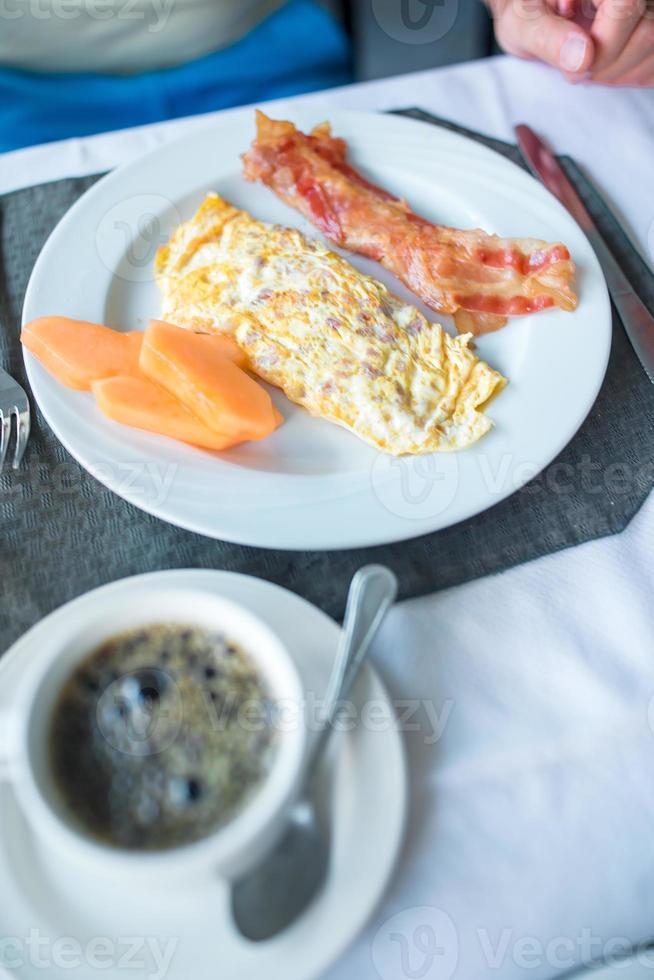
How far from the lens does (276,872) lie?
53 cm

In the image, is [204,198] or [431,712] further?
[204,198]

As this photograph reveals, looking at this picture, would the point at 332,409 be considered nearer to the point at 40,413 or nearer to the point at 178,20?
the point at 40,413

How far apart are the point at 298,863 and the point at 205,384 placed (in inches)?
17.9

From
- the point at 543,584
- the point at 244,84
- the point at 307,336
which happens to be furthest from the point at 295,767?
the point at 244,84

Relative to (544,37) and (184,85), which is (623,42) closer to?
(544,37)

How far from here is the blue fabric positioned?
4.27 feet

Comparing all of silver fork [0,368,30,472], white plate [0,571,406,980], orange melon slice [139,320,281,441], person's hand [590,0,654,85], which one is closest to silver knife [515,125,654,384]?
person's hand [590,0,654,85]

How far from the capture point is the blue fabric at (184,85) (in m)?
1.30

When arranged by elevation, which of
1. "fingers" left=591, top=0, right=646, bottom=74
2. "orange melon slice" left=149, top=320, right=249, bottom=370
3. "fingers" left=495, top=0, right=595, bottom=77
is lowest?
"orange melon slice" left=149, top=320, right=249, bottom=370

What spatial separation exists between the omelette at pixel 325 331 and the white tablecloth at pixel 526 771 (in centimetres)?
18

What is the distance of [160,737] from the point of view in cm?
53

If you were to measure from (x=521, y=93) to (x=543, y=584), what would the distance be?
0.82m

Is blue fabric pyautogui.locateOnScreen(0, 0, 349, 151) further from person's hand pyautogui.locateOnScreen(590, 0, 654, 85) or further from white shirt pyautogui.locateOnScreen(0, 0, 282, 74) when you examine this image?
person's hand pyautogui.locateOnScreen(590, 0, 654, 85)

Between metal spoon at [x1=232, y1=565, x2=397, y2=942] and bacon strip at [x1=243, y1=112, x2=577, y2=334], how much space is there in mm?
496
